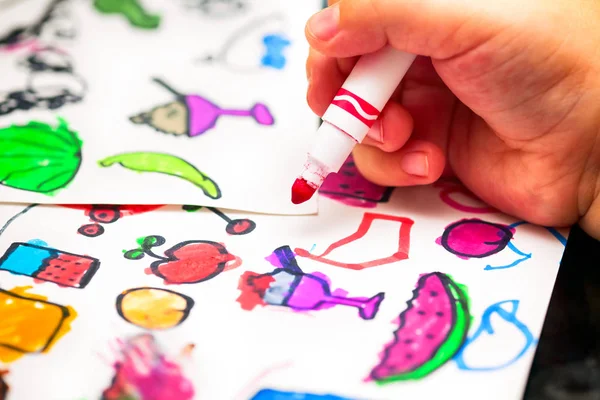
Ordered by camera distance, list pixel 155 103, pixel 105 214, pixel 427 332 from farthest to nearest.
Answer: pixel 155 103, pixel 105 214, pixel 427 332

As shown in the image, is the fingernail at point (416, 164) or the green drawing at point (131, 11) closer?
the fingernail at point (416, 164)

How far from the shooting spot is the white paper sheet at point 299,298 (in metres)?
0.33

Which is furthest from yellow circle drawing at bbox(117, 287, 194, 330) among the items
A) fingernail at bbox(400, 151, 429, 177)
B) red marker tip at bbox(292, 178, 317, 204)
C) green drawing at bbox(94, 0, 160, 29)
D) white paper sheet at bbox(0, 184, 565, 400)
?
green drawing at bbox(94, 0, 160, 29)

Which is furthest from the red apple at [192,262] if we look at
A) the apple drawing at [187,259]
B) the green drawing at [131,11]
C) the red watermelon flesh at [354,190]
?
the green drawing at [131,11]

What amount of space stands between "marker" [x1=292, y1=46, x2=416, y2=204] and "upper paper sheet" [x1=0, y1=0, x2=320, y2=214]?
0.06 metres

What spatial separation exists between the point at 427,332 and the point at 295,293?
0.27 feet

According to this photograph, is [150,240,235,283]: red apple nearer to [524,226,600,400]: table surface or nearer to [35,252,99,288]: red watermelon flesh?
Answer: [35,252,99,288]: red watermelon flesh

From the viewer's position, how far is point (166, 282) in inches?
15.5

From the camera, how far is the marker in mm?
414

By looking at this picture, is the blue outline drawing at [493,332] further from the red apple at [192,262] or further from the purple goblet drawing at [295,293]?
Result: the red apple at [192,262]

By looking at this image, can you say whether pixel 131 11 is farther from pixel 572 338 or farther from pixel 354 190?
pixel 572 338

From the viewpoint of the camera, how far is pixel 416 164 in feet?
1.60

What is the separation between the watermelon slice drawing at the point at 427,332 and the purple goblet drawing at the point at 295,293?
0.02 metres

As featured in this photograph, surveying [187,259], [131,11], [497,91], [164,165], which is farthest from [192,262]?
[131,11]
